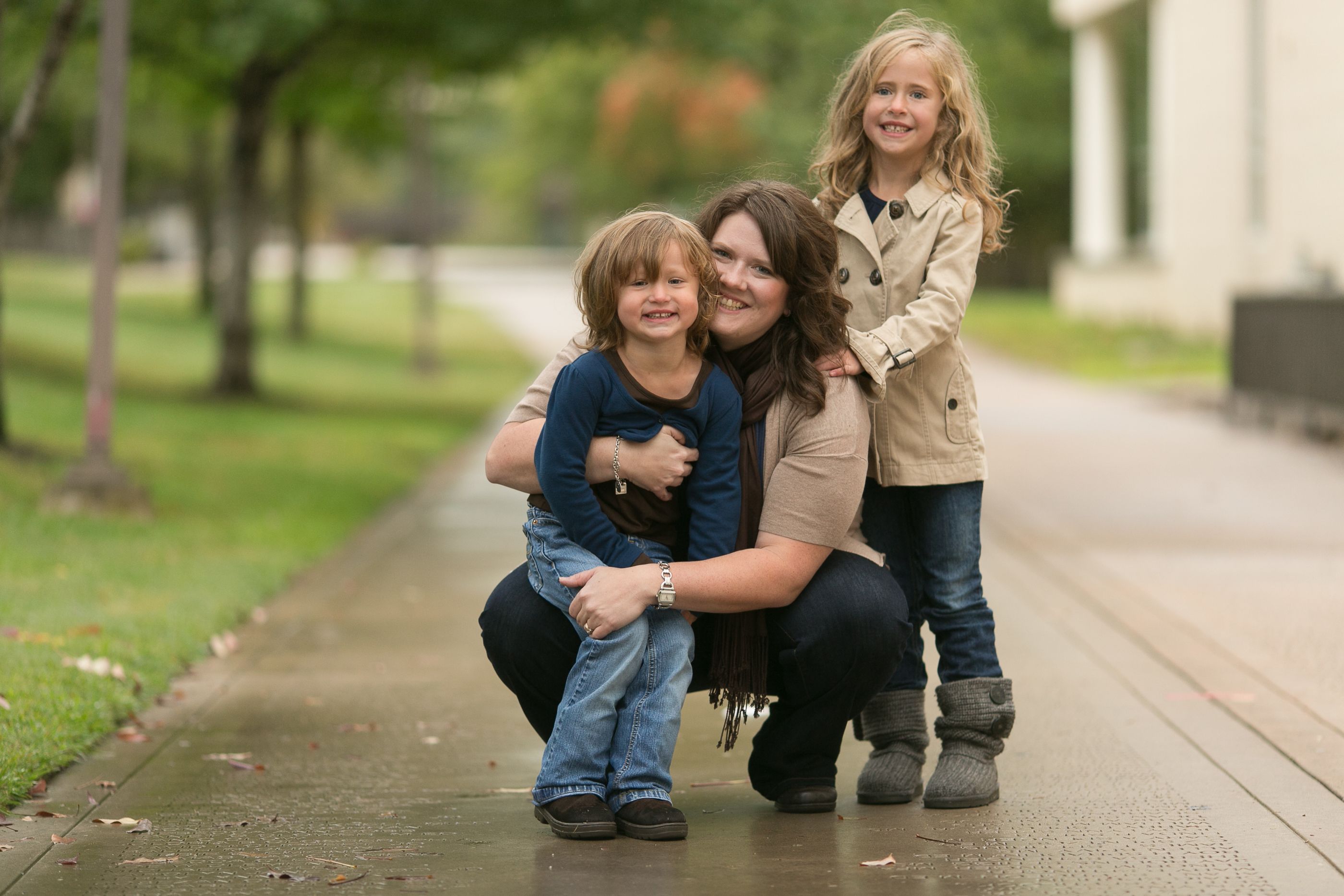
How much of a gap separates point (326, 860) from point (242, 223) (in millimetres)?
13674

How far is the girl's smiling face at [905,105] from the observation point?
4.33 metres

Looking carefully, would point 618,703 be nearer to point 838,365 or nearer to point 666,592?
point 666,592

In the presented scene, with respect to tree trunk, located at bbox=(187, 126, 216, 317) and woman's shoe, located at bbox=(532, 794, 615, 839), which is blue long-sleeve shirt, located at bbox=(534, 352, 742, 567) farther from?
tree trunk, located at bbox=(187, 126, 216, 317)

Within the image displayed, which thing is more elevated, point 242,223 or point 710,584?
point 242,223

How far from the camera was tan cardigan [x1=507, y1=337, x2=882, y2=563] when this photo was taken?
13.3 ft

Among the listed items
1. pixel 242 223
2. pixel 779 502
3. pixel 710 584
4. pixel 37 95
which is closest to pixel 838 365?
pixel 779 502

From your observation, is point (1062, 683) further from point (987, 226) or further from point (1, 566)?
point (1, 566)

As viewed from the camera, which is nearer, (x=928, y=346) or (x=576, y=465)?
(x=576, y=465)

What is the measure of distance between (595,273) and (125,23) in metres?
6.83

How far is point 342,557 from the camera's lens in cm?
906

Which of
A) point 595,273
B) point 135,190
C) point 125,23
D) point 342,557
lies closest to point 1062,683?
point 595,273

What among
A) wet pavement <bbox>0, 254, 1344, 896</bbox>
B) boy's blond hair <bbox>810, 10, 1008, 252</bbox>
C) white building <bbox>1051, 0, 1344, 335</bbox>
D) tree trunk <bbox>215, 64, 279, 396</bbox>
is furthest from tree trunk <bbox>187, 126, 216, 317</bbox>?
boy's blond hair <bbox>810, 10, 1008, 252</bbox>

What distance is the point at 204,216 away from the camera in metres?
29.9

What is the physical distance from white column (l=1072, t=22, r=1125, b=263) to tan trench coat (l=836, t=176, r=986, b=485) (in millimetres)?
29884
